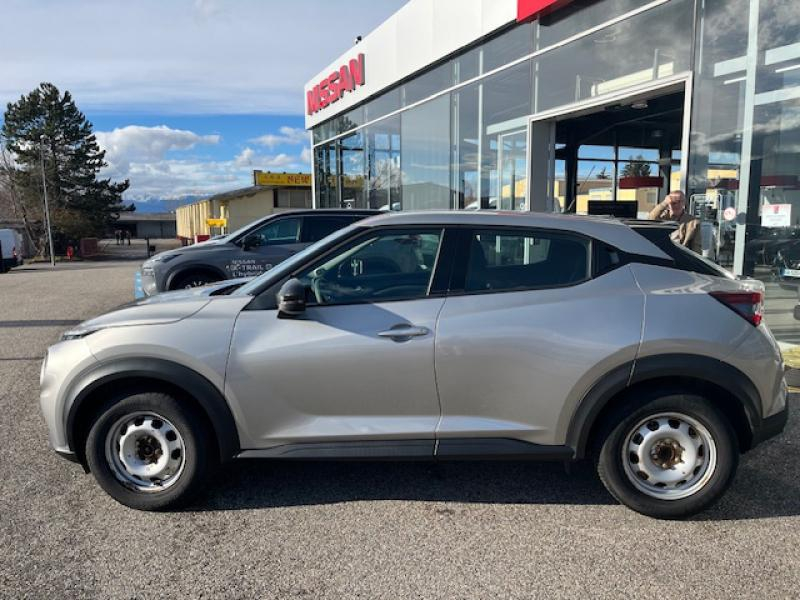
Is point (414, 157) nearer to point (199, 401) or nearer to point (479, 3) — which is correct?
point (479, 3)

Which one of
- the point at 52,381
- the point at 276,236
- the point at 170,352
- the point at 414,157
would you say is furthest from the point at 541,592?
the point at 414,157

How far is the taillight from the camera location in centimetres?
330

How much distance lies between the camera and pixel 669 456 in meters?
3.38

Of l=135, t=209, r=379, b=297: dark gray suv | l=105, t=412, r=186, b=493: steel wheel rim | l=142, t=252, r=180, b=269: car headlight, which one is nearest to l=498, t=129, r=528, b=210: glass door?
l=135, t=209, r=379, b=297: dark gray suv

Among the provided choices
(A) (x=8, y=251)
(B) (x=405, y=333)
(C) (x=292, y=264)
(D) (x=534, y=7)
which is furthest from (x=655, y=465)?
(A) (x=8, y=251)

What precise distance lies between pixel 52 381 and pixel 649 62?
803 cm

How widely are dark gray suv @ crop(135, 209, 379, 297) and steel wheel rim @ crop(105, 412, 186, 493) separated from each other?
5.55 m

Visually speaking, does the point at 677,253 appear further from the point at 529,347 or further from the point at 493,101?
the point at 493,101

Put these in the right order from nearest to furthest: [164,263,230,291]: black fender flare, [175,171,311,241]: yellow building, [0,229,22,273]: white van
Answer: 1. [164,263,230,291]: black fender flare
2. [0,229,22,273]: white van
3. [175,171,311,241]: yellow building

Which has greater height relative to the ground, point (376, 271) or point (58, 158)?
point (58, 158)

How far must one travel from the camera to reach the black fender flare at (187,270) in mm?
8867

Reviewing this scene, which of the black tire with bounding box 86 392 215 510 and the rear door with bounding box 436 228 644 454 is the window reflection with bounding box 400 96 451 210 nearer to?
the rear door with bounding box 436 228 644 454

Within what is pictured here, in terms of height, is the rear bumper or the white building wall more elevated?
the white building wall

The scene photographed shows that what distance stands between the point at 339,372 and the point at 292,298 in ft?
1.56
